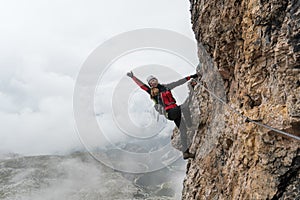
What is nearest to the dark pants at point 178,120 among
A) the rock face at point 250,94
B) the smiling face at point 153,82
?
the smiling face at point 153,82

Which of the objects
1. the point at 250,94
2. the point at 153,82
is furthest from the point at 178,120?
the point at 250,94

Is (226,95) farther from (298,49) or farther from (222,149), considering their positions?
(298,49)

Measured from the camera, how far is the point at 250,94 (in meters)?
10.1

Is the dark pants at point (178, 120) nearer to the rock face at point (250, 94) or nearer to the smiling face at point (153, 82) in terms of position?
the smiling face at point (153, 82)

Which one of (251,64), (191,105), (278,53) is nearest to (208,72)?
(191,105)

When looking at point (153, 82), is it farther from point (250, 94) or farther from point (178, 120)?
point (250, 94)

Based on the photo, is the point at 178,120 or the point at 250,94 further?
the point at 178,120

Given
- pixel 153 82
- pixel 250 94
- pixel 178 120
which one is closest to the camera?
pixel 250 94

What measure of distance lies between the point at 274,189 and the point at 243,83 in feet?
13.5

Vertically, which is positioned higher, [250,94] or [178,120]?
[250,94]

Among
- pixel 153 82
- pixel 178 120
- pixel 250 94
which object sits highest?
pixel 153 82

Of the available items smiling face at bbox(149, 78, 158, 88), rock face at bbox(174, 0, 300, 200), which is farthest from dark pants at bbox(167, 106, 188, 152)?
rock face at bbox(174, 0, 300, 200)

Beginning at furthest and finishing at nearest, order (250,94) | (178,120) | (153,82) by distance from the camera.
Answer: (178,120) < (153,82) < (250,94)

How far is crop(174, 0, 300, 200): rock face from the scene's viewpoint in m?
8.12
